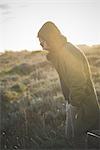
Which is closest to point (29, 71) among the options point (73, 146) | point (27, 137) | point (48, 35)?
point (27, 137)

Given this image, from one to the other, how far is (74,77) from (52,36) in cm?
39

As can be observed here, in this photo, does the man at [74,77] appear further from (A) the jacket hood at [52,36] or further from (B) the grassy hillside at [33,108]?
(B) the grassy hillside at [33,108]

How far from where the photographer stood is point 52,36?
3.54 metres

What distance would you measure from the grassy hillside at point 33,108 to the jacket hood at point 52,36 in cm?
130

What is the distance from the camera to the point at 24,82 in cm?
689

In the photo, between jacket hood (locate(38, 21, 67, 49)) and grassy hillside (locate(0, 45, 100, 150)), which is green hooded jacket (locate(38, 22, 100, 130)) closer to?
jacket hood (locate(38, 21, 67, 49))

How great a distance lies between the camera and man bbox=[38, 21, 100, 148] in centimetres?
342

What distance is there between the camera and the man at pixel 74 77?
11.2 ft

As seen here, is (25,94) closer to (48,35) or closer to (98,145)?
(98,145)

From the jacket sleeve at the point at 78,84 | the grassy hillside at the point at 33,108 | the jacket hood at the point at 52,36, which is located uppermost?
the jacket hood at the point at 52,36

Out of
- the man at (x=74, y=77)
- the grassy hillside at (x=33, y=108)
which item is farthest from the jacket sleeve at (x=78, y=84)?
the grassy hillside at (x=33, y=108)

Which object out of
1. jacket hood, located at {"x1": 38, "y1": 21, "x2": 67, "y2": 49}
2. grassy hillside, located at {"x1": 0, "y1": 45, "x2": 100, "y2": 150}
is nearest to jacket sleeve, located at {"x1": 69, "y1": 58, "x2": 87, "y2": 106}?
jacket hood, located at {"x1": 38, "y1": 21, "x2": 67, "y2": 49}

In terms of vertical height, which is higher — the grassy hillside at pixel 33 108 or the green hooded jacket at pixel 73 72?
the green hooded jacket at pixel 73 72

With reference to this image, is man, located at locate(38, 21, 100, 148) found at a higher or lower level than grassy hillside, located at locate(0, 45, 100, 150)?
higher
